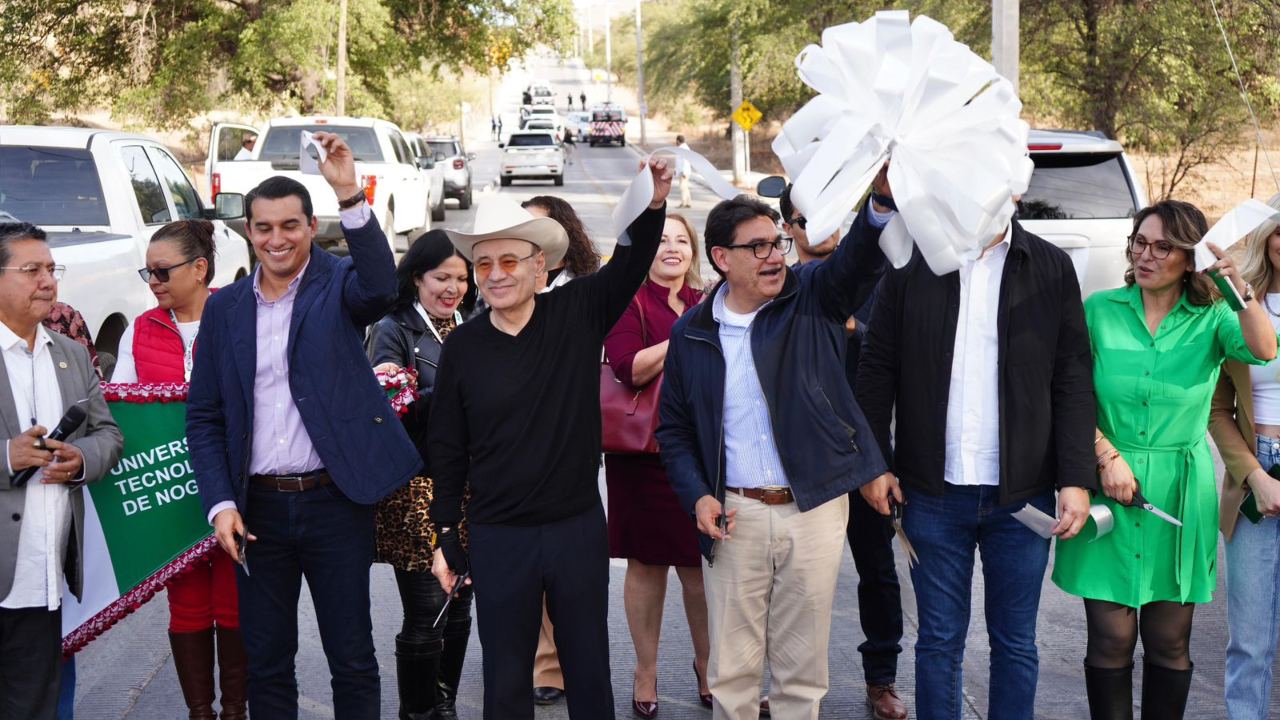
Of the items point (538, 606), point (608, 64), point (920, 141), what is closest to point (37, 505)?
point (538, 606)

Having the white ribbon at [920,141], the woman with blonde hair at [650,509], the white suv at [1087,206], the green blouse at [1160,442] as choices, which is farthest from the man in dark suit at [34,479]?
the white suv at [1087,206]

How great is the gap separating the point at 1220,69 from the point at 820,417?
17.5 m

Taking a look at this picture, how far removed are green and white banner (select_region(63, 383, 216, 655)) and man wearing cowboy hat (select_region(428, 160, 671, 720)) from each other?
3.67 feet

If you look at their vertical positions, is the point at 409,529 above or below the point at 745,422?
below

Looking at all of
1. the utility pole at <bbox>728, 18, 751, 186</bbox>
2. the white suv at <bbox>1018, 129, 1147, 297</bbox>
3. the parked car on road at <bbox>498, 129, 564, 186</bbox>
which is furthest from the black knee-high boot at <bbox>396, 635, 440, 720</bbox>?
the parked car on road at <bbox>498, 129, 564, 186</bbox>

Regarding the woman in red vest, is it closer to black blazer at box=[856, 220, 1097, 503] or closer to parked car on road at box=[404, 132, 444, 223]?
black blazer at box=[856, 220, 1097, 503]

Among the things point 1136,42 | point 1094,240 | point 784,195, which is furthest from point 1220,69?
point 784,195

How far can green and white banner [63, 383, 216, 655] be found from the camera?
14.5 ft

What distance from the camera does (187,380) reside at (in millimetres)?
4656

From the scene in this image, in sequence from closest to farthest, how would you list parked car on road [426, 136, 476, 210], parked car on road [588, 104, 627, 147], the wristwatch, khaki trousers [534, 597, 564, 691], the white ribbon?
1. the white ribbon
2. the wristwatch
3. khaki trousers [534, 597, 564, 691]
4. parked car on road [426, 136, 476, 210]
5. parked car on road [588, 104, 627, 147]

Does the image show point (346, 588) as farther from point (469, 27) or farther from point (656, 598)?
point (469, 27)

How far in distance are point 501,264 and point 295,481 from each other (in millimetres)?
955

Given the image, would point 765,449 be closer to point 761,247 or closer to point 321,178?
point 761,247

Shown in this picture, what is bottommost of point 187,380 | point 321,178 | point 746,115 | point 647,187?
point 187,380
